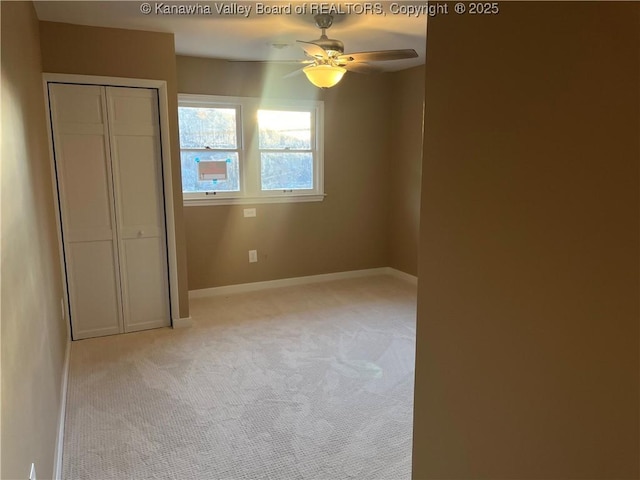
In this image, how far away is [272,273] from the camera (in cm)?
523

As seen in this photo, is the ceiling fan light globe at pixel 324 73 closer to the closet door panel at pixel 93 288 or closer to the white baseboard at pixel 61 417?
the closet door panel at pixel 93 288

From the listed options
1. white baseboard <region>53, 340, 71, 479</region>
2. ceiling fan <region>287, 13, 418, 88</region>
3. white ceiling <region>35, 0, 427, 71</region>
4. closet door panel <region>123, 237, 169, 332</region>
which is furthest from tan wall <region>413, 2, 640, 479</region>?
closet door panel <region>123, 237, 169, 332</region>

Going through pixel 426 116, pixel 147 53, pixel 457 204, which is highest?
pixel 147 53

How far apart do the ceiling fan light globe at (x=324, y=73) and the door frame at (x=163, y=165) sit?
1.28 m

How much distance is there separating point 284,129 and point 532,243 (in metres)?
4.41

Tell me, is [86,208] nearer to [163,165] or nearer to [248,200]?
[163,165]

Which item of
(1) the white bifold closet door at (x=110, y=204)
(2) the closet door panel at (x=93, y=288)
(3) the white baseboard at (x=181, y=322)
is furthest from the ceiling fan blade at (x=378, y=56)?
(3) the white baseboard at (x=181, y=322)

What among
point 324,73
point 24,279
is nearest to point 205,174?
point 324,73

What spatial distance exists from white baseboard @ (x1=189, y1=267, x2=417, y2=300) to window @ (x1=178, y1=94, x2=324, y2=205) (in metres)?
0.92

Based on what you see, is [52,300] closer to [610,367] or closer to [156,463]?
[156,463]

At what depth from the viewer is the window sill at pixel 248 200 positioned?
4691mm

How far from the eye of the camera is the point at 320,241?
17.8 ft

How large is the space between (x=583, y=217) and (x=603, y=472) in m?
0.44

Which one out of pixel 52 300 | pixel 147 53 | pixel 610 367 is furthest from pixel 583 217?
pixel 147 53
